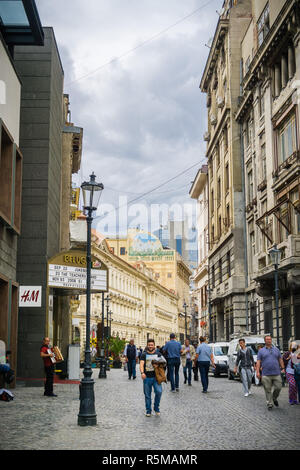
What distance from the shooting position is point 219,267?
50.0 meters

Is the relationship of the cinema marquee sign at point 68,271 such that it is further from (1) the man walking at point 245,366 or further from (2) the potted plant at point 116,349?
(2) the potted plant at point 116,349

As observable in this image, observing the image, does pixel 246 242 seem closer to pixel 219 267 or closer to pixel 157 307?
pixel 219 267

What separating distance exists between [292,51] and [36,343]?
19.4 meters

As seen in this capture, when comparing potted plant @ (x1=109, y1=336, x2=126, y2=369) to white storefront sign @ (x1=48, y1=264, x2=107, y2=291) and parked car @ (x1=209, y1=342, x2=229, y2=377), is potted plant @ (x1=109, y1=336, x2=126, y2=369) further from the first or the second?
white storefront sign @ (x1=48, y1=264, x2=107, y2=291)

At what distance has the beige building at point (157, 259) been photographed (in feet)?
364

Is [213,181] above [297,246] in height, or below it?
above

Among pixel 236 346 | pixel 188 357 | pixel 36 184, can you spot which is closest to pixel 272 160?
pixel 236 346

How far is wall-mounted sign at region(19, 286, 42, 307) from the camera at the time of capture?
21578 mm

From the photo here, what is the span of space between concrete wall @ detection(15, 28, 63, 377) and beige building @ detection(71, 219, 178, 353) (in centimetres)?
3050

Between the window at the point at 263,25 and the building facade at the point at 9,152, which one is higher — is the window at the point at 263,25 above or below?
above

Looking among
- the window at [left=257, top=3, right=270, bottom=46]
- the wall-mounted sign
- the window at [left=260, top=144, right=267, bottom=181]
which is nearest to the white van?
the wall-mounted sign

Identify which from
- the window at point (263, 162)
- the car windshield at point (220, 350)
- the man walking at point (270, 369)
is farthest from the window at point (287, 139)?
the man walking at point (270, 369)

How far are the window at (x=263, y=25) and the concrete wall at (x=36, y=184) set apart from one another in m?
17.0
